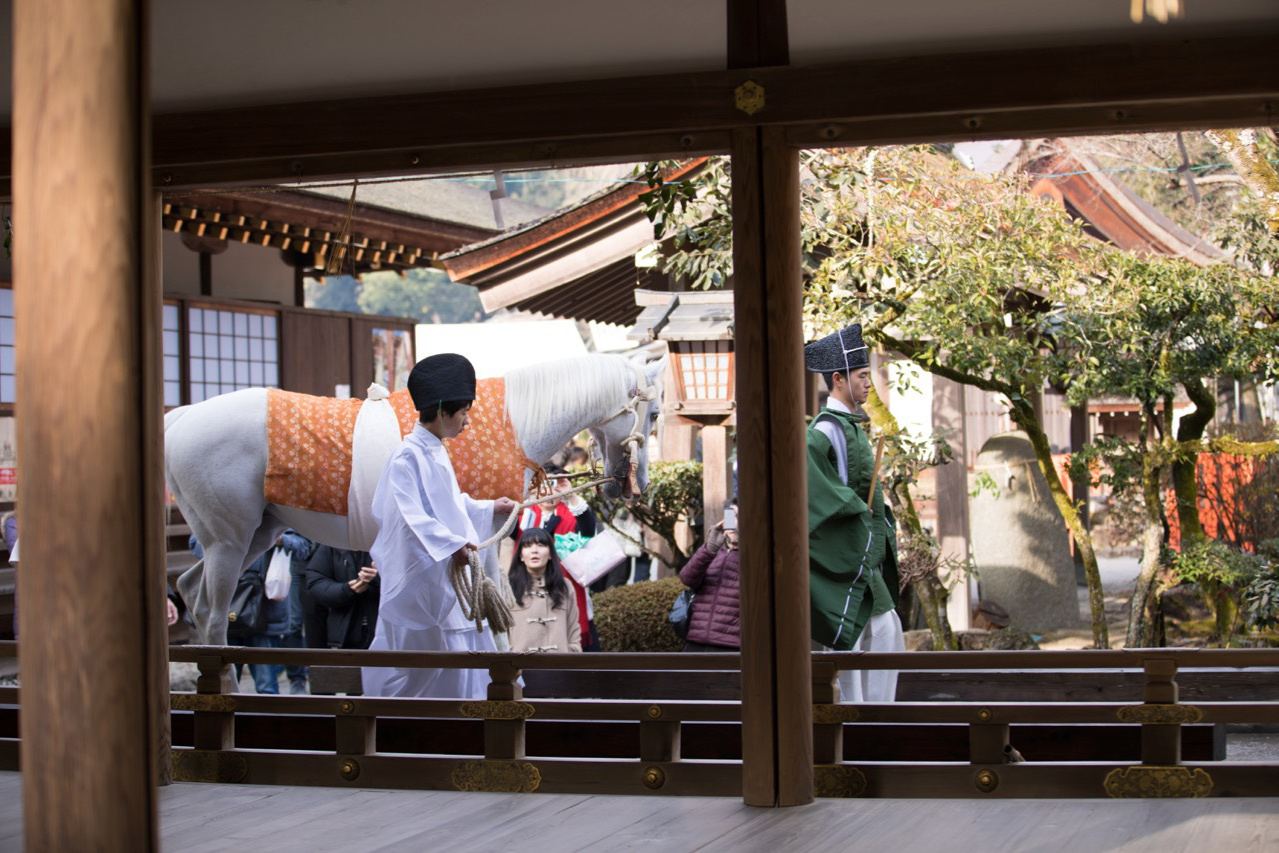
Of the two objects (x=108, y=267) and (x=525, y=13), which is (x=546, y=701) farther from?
(x=108, y=267)

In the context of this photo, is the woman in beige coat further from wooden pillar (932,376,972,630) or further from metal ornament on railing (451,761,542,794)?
wooden pillar (932,376,972,630)

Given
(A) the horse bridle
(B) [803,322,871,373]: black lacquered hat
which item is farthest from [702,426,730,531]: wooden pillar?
(B) [803,322,871,373]: black lacquered hat

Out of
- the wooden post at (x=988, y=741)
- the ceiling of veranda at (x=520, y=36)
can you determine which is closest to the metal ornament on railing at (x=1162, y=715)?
the wooden post at (x=988, y=741)

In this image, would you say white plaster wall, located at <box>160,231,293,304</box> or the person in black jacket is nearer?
the person in black jacket

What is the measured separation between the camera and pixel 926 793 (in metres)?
4.49

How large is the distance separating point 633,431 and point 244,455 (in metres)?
1.93

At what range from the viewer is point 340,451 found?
249 inches

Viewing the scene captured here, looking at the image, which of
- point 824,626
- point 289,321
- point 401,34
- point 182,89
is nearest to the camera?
point 401,34

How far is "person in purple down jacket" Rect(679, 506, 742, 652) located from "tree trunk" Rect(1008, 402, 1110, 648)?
265cm

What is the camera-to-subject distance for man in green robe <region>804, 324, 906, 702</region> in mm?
5410

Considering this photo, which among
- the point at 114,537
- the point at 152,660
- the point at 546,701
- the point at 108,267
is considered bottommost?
the point at 546,701

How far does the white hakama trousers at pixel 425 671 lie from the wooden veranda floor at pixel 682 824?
40.3 inches

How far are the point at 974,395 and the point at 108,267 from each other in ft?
45.3

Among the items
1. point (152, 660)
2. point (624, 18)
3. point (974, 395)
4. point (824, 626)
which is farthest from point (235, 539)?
point (974, 395)
